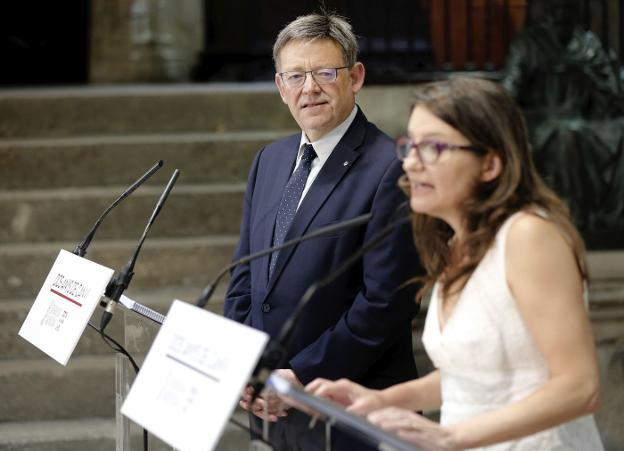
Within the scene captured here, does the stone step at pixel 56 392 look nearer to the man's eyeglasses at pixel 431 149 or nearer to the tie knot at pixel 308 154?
the tie knot at pixel 308 154

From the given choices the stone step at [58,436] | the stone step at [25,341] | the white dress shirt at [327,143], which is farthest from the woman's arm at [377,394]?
the stone step at [25,341]

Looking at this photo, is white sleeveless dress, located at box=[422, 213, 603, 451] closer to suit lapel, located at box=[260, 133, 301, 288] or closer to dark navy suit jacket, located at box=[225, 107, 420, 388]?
dark navy suit jacket, located at box=[225, 107, 420, 388]

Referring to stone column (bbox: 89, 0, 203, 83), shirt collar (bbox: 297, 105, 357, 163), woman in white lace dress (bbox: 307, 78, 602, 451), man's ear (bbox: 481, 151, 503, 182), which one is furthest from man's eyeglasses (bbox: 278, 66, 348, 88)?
stone column (bbox: 89, 0, 203, 83)

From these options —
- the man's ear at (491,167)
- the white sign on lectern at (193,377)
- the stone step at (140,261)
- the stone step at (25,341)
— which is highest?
the man's ear at (491,167)

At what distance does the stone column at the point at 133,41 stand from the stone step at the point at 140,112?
116 centimetres

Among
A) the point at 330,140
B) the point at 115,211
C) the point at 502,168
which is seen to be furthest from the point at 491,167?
the point at 115,211

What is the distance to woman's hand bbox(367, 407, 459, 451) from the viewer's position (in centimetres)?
177

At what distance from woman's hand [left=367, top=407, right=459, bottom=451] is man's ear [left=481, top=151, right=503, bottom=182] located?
418mm

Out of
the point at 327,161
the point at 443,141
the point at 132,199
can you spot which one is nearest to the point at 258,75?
the point at 132,199

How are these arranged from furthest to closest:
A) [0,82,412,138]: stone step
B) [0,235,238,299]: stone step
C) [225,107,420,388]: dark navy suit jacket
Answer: [0,82,412,138]: stone step → [0,235,238,299]: stone step → [225,107,420,388]: dark navy suit jacket

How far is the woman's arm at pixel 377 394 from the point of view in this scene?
6.46ft

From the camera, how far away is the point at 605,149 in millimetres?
5871

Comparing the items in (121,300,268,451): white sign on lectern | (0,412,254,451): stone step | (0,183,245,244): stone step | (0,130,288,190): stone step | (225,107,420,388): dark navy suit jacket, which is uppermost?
(121,300,268,451): white sign on lectern

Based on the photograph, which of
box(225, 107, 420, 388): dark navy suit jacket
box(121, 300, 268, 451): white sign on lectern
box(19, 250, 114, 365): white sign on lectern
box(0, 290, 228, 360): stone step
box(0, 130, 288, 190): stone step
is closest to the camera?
box(121, 300, 268, 451): white sign on lectern
